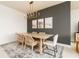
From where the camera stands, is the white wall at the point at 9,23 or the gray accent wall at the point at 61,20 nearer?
the gray accent wall at the point at 61,20

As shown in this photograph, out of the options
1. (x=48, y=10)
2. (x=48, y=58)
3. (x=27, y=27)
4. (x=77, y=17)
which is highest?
(x=48, y=10)

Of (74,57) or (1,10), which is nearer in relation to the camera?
(74,57)

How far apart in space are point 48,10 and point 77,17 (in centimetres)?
226

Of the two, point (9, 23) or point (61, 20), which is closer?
point (61, 20)

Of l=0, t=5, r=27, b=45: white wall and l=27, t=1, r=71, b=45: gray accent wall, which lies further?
l=0, t=5, r=27, b=45: white wall

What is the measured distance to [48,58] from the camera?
9.11 ft

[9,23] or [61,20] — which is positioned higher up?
[61,20]

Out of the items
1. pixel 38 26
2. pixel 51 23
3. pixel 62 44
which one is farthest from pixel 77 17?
pixel 38 26

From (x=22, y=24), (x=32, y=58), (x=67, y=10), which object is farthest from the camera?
(x=22, y=24)

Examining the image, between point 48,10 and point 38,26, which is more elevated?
point 48,10

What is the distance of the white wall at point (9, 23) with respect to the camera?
15.2ft

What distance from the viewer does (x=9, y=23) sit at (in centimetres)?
510

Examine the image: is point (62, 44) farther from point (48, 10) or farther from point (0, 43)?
point (0, 43)

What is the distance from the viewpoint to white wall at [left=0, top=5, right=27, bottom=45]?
4.62 m
